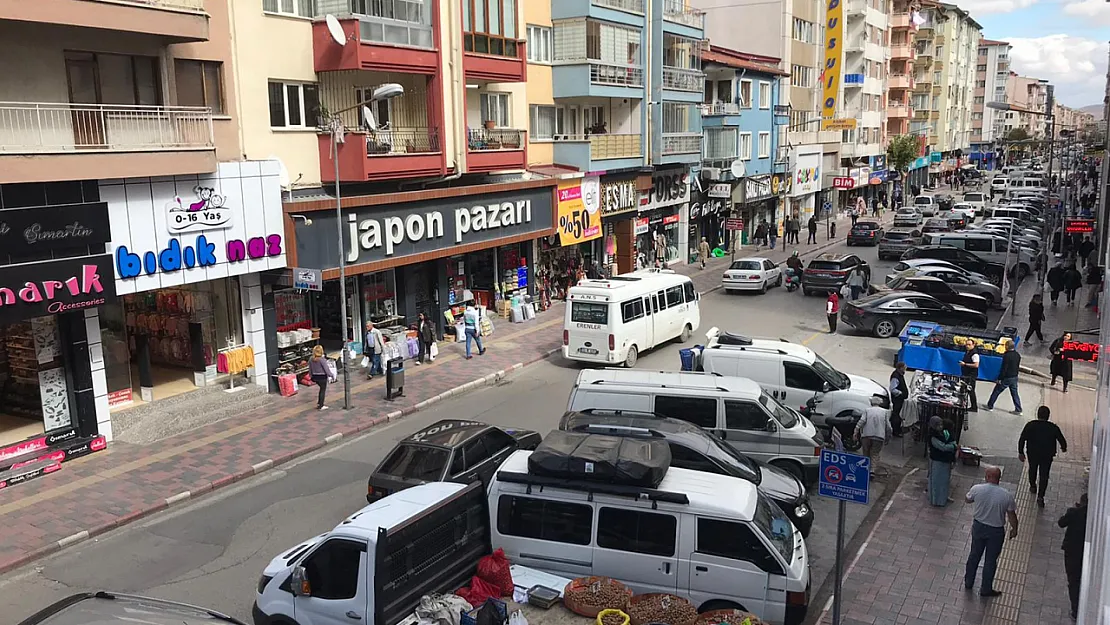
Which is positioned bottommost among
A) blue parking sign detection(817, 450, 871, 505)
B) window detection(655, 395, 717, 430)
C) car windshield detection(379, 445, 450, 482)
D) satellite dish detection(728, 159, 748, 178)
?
car windshield detection(379, 445, 450, 482)

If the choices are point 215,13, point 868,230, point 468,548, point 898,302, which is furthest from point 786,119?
point 468,548

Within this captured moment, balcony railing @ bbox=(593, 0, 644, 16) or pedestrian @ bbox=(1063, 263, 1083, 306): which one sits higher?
balcony railing @ bbox=(593, 0, 644, 16)

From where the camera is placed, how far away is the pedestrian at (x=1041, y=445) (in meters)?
13.7

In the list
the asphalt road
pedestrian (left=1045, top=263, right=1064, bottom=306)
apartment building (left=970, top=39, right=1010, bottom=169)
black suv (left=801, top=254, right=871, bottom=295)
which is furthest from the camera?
apartment building (left=970, top=39, right=1010, bottom=169)

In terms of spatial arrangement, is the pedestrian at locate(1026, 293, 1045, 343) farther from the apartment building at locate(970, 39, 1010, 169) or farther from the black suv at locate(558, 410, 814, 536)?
the apartment building at locate(970, 39, 1010, 169)

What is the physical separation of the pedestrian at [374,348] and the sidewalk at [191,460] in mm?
493

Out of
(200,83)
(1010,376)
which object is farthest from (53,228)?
(1010,376)

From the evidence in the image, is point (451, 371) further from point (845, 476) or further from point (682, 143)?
point (682, 143)

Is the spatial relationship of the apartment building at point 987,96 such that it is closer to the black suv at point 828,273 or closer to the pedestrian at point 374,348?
the black suv at point 828,273

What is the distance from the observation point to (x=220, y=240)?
18969 mm

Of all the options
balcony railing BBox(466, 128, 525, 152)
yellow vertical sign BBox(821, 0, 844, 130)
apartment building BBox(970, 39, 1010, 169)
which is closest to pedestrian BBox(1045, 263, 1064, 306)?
balcony railing BBox(466, 128, 525, 152)

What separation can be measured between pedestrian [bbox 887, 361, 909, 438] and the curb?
10.3m

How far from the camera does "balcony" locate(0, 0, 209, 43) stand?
48.4ft

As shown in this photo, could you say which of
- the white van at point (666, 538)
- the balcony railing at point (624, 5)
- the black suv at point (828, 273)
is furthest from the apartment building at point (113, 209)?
the black suv at point (828, 273)
